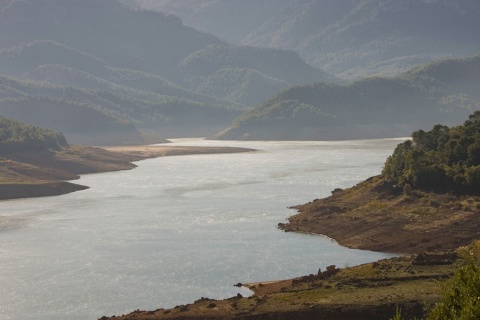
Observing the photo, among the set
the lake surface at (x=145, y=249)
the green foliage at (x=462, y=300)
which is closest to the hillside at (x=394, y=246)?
the green foliage at (x=462, y=300)

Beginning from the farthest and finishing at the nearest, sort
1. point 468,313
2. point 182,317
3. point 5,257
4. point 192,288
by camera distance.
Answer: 1. point 5,257
2. point 192,288
3. point 182,317
4. point 468,313

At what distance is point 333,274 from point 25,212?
77.2 meters

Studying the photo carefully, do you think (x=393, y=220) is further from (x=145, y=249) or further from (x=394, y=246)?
(x=145, y=249)

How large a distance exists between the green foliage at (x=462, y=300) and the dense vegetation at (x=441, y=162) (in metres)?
60.4

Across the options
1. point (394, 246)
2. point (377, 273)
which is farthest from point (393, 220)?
point (377, 273)

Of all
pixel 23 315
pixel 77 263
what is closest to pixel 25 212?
pixel 77 263

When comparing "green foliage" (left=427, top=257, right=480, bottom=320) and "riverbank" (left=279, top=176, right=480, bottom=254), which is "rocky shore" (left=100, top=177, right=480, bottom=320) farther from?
"green foliage" (left=427, top=257, right=480, bottom=320)

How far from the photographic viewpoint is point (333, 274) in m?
75.8

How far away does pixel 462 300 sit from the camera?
4650 centimetres

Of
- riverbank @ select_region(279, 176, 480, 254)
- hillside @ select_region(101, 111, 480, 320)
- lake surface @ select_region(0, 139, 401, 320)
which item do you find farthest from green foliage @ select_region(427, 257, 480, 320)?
riverbank @ select_region(279, 176, 480, 254)

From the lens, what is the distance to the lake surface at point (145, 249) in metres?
76.9

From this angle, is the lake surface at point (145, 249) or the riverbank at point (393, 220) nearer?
the lake surface at point (145, 249)

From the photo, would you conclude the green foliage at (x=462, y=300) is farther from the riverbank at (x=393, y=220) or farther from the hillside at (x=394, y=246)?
the riverbank at (x=393, y=220)

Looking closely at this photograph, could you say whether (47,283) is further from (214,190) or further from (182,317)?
(214,190)
